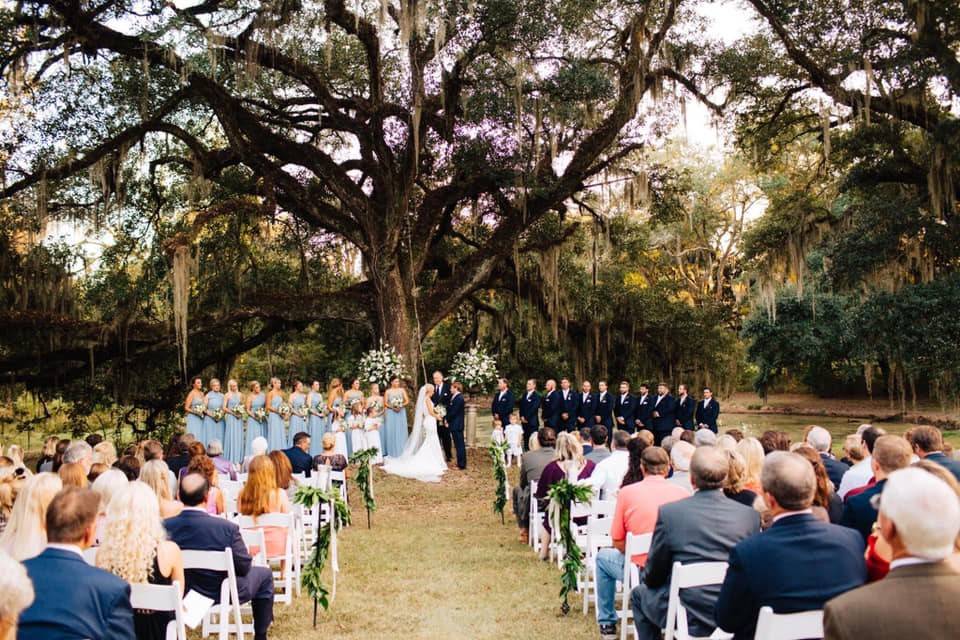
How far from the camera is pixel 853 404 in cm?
3081

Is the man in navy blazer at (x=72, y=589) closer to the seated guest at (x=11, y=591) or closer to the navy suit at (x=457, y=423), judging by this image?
the seated guest at (x=11, y=591)

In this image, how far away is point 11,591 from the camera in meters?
2.30

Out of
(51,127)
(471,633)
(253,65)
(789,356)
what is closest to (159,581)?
(471,633)

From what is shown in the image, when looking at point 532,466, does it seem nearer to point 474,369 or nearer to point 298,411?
point 474,369

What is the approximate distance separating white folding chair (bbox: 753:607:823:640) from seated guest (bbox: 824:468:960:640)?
0.73 meters

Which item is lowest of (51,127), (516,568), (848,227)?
(516,568)

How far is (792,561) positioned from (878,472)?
1.68 m

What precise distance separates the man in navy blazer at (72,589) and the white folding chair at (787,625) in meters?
2.52

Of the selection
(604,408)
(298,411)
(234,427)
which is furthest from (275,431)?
(604,408)

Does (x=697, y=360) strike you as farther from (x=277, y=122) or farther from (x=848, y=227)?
(x=277, y=122)

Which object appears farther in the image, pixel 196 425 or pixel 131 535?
pixel 196 425

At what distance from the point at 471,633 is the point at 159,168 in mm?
16344

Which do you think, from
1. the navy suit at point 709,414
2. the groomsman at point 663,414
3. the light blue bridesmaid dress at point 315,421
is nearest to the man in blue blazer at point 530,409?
the groomsman at point 663,414

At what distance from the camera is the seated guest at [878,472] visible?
426cm
